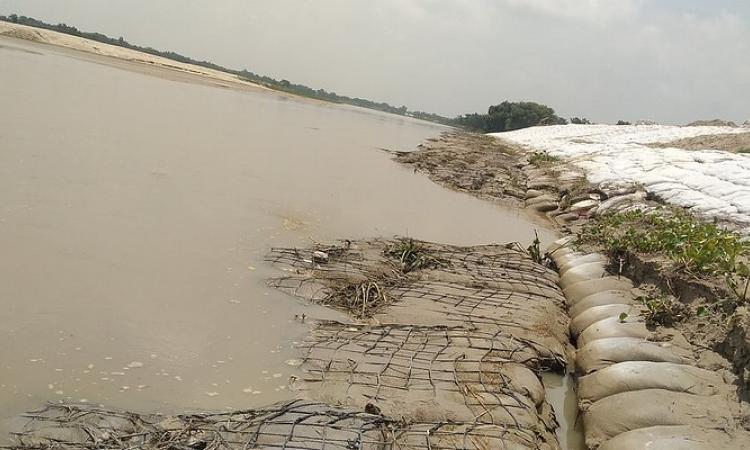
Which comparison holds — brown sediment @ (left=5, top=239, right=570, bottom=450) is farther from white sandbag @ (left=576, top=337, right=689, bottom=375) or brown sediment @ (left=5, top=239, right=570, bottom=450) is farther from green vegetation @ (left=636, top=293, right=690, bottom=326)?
green vegetation @ (left=636, top=293, right=690, bottom=326)

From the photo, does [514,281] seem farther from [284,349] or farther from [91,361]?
[91,361]

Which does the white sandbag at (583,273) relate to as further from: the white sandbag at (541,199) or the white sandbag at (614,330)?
the white sandbag at (541,199)

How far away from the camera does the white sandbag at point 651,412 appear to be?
395cm

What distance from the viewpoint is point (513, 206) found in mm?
15172

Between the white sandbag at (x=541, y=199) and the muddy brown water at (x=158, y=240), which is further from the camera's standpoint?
the white sandbag at (x=541, y=199)

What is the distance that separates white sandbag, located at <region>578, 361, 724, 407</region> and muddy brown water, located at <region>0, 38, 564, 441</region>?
2686 mm

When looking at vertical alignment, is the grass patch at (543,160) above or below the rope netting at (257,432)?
above

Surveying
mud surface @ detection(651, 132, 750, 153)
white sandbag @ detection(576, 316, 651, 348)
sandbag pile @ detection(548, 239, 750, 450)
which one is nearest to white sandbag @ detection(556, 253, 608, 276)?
sandbag pile @ detection(548, 239, 750, 450)

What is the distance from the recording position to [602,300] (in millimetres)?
6316

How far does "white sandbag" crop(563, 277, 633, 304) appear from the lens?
21.8 feet

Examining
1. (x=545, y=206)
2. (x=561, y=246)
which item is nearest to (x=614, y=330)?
(x=561, y=246)

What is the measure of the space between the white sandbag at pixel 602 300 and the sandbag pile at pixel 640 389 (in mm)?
11

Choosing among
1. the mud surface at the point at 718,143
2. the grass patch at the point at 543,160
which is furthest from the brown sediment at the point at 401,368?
the mud surface at the point at 718,143

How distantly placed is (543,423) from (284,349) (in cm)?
236
